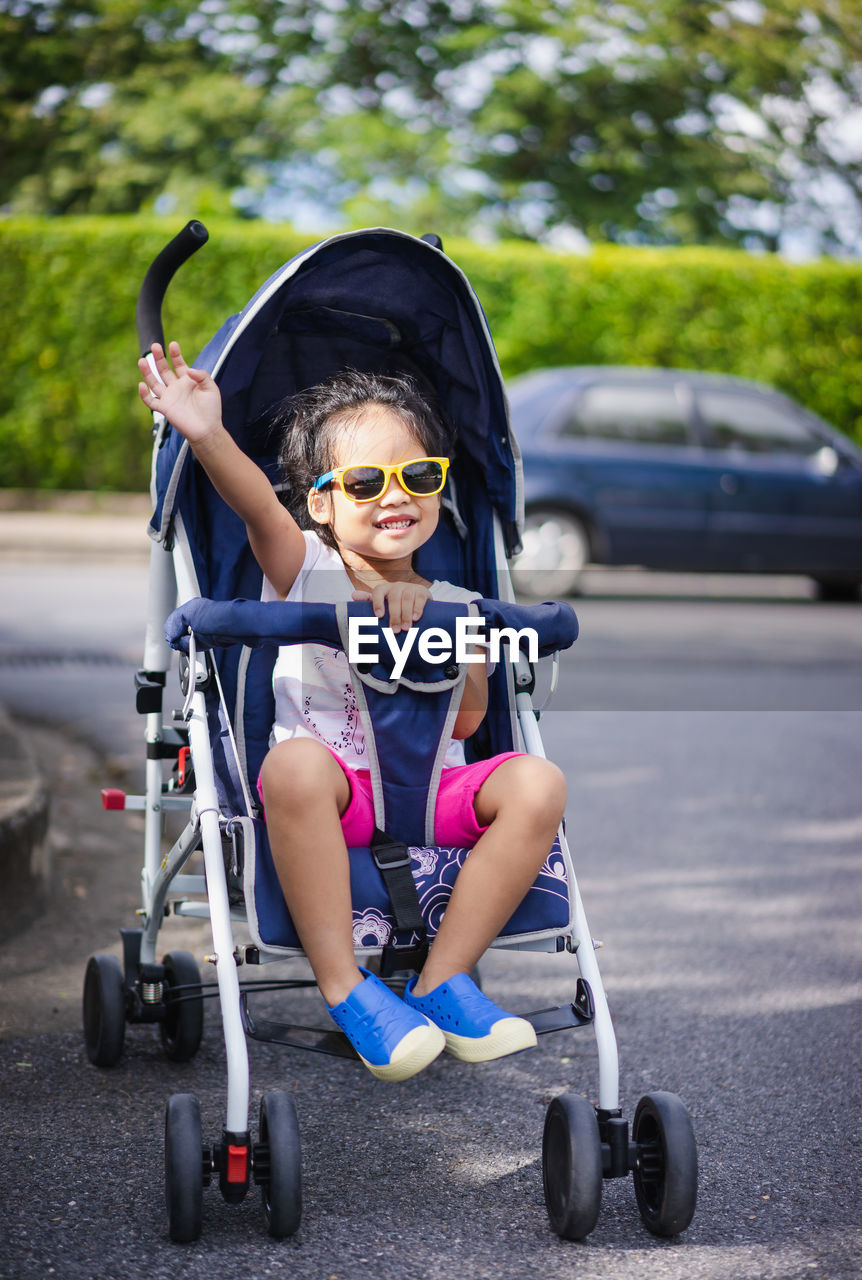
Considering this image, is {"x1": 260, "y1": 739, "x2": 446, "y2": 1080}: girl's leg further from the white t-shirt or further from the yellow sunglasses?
the yellow sunglasses

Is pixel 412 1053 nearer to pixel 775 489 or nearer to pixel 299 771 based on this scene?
pixel 299 771

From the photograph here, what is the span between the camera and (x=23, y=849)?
3893mm

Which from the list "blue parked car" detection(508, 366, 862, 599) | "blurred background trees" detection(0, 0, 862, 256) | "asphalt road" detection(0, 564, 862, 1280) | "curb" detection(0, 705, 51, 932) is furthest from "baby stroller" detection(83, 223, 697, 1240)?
"blurred background trees" detection(0, 0, 862, 256)

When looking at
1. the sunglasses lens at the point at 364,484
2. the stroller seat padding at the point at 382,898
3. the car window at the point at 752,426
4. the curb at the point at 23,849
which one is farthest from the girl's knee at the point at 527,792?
the car window at the point at 752,426

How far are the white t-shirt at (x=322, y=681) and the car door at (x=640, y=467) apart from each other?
27.1 ft

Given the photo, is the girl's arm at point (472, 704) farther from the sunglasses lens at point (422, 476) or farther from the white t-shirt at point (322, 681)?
the sunglasses lens at point (422, 476)

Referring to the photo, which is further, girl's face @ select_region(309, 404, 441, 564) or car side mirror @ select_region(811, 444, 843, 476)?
car side mirror @ select_region(811, 444, 843, 476)

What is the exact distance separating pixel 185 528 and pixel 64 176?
929 inches

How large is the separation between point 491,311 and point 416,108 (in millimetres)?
11161

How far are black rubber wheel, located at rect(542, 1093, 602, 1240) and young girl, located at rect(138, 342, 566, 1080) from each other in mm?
134

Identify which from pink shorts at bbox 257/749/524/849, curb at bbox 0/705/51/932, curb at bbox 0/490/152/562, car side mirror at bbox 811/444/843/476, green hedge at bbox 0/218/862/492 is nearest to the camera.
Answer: pink shorts at bbox 257/749/524/849

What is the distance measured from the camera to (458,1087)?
2998 mm

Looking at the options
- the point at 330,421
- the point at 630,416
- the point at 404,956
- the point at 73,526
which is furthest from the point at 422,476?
the point at 73,526

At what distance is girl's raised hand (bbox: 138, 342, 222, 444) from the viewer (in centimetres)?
260
